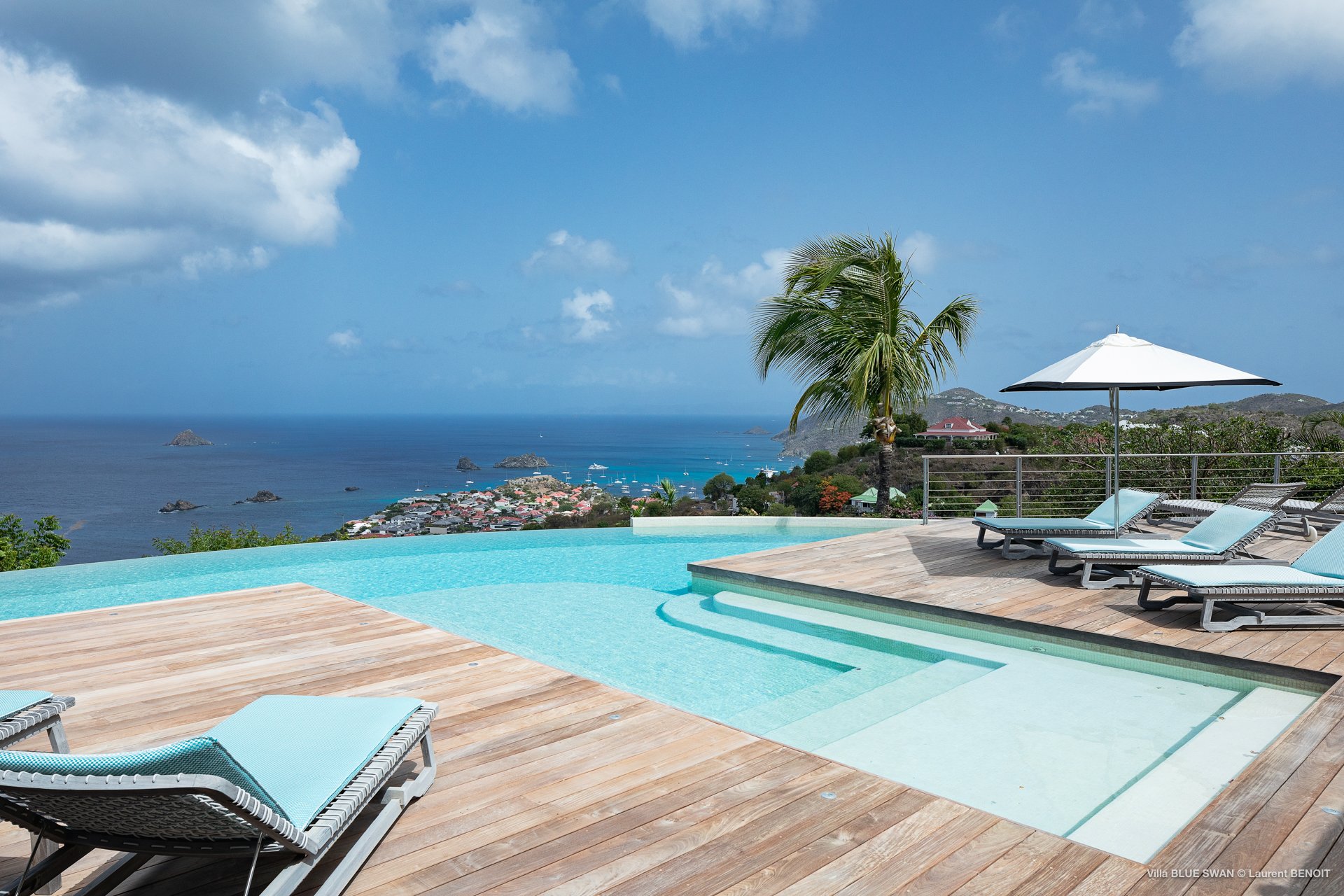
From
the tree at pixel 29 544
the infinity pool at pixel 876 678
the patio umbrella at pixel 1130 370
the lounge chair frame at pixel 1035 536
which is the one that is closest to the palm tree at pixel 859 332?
the lounge chair frame at pixel 1035 536

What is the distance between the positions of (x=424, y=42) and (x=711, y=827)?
16238 millimetres

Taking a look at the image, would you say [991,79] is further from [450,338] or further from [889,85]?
[450,338]

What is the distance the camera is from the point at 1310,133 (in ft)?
67.8

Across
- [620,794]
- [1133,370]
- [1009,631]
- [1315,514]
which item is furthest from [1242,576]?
[1315,514]

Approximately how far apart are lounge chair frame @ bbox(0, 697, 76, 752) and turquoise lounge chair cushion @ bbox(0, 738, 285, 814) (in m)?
0.93

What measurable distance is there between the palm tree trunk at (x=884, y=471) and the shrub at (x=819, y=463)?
4.79 m

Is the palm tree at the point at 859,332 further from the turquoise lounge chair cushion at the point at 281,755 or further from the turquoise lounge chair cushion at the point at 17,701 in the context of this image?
the turquoise lounge chair cushion at the point at 17,701

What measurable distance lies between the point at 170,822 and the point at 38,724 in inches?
47.7

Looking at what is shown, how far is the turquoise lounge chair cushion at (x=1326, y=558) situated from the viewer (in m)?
4.87

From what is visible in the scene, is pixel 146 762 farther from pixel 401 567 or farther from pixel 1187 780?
pixel 401 567

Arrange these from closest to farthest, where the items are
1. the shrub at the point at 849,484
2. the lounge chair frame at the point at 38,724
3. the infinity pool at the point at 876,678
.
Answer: the lounge chair frame at the point at 38,724 → the infinity pool at the point at 876,678 → the shrub at the point at 849,484

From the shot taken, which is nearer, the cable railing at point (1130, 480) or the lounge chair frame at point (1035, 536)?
the lounge chair frame at point (1035, 536)

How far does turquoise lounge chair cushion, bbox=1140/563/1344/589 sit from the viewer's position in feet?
14.9

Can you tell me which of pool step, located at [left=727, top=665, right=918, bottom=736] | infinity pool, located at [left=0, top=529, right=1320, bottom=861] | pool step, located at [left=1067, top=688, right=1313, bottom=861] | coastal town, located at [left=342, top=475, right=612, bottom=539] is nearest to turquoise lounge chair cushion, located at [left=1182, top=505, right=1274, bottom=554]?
infinity pool, located at [left=0, top=529, right=1320, bottom=861]
